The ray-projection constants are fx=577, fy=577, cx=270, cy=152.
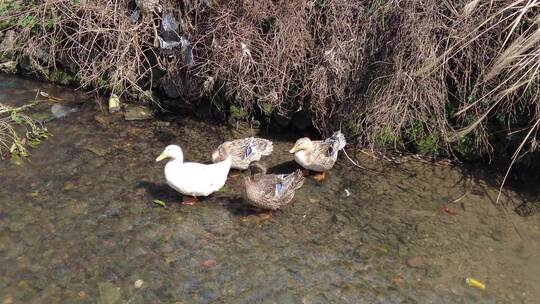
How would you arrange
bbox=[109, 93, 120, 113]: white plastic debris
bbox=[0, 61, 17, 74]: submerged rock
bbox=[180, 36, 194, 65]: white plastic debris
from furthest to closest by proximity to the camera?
bbox=[0, 61, 17, 74]: submerged rock → bbox=[109, 93, 120, 113]: white plastic debris → bbox=[180, 36, 194, 65]: white plastic debris

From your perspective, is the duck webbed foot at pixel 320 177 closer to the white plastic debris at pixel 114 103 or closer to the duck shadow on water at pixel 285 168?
the duck shadow on water at pixel 285 168

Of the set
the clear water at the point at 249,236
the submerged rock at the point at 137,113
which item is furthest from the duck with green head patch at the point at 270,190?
the submerged rock at the point at 137,113

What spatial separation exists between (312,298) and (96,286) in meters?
1.97

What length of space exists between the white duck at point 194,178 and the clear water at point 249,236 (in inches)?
8.7

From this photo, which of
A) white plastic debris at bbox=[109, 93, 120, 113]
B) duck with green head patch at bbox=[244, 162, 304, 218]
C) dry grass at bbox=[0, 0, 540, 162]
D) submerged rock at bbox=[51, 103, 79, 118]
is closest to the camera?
duck with green head patch at bbox=[244, 162, 304, 218]

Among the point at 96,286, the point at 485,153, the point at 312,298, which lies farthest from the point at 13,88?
the point at 485,153

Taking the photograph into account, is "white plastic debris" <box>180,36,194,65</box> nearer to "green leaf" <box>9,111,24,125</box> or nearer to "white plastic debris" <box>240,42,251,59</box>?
"white plastic debris" <box>240,42,251,59</box>

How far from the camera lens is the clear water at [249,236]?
5312mm

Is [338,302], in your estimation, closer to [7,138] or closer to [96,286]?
[96,286]

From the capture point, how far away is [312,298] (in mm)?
5242

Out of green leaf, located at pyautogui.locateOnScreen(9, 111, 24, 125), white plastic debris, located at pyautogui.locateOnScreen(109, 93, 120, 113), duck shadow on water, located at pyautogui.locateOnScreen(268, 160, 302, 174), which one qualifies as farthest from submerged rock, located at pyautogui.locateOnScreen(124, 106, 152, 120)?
duck shadow on water, located at pyautogui.locateOnScreen(268, 160, 302, 174)

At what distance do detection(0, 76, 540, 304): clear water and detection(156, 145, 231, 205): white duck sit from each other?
8.7 inches

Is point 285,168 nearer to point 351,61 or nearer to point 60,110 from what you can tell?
point 351,61

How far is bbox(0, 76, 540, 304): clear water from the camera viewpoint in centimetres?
531
